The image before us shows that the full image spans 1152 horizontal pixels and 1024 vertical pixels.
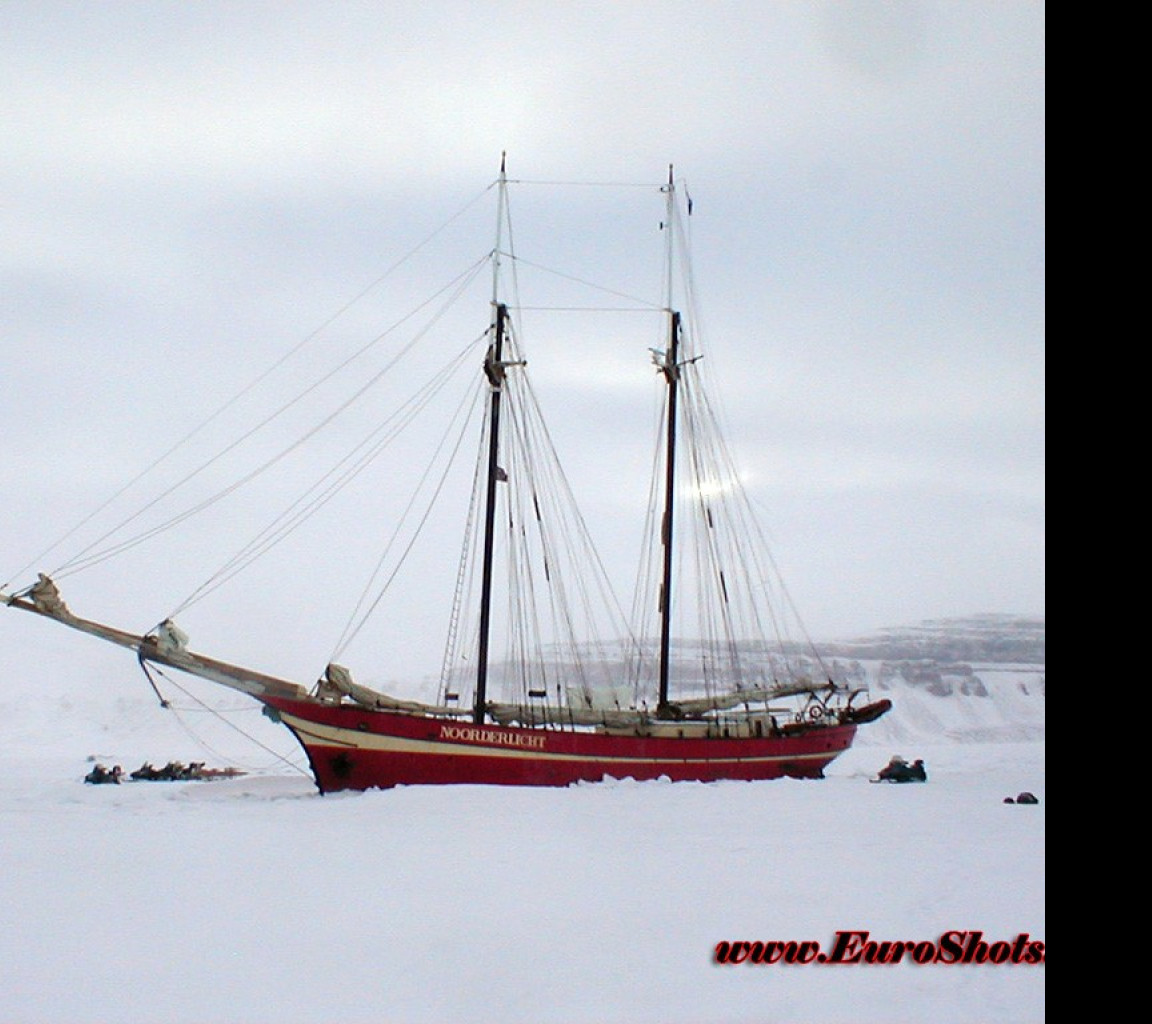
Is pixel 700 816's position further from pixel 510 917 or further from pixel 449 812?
pixel 510 917

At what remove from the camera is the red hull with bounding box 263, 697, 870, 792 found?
16016 mm

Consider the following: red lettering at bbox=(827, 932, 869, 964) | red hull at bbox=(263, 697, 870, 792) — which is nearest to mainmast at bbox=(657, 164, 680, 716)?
red hull at bbox=(263, 697, 870, 792)

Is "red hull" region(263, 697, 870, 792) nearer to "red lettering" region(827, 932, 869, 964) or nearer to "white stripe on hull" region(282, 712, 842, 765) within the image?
"white stripe on hull" region(282, 712, 842, 765)

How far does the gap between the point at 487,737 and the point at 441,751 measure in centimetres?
91

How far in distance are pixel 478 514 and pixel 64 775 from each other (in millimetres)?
10695

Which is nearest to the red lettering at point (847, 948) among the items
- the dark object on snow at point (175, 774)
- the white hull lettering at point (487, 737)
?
the white hull lettering at point (487, 737)

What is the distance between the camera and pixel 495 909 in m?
7.32

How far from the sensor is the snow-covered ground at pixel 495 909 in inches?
223

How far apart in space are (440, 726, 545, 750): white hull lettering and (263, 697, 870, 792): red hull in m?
0.02

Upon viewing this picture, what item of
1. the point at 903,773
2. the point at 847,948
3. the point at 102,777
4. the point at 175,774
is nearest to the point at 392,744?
the point at 102,777

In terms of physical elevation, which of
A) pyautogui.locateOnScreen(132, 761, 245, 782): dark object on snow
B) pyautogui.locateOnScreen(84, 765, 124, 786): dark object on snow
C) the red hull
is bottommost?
pyautogui.locateOnScreen(132, 761, 245, 782): dark object on snow

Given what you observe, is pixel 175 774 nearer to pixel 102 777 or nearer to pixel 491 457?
pixel 102 777

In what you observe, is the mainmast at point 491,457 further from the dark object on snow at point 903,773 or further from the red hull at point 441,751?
the dark object on snow at point 903,773

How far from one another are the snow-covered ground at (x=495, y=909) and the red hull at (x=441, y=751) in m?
2.85
